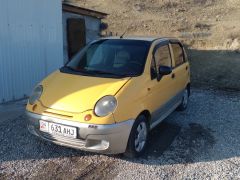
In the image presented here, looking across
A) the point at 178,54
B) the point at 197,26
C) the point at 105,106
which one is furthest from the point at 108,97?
the point at 197,26

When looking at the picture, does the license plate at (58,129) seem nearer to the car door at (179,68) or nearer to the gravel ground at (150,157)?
the gravel ground at (150,157)

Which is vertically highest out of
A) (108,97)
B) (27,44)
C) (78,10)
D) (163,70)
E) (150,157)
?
(78,10)

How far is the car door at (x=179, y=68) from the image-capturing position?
7346mm

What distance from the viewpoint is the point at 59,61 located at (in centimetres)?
1001

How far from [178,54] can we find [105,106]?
305 centimetres

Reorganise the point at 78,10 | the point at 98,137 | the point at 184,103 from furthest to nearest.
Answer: the point at 78,10
the point at 184,103
the point at 98,137

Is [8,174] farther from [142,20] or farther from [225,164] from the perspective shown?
[142,20]

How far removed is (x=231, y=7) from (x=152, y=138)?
35397 mm

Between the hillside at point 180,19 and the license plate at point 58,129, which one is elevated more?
the hillside at point 180,19

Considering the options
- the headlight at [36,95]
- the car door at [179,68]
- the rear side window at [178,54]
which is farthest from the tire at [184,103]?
the headlight at [36,95]

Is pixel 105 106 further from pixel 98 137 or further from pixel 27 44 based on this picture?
pixel 27 44

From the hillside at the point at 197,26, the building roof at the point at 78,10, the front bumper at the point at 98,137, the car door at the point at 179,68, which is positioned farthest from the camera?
the hillside at the point at 197,26

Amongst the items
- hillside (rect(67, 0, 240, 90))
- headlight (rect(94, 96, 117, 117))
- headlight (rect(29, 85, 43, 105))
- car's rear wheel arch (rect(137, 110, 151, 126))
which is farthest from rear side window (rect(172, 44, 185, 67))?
hillside (rect(67, 0, 240, 90))

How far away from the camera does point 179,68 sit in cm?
757
